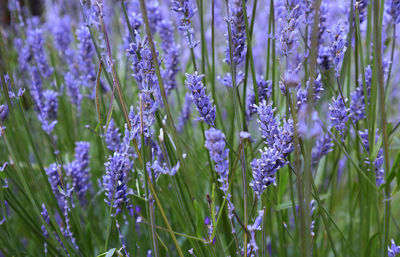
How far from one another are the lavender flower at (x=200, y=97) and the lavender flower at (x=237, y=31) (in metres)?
0.11

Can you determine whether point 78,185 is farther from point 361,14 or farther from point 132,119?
point 361,14

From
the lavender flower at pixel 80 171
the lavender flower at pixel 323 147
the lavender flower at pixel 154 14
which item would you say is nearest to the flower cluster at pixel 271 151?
the lavender flower at pixel 323 147

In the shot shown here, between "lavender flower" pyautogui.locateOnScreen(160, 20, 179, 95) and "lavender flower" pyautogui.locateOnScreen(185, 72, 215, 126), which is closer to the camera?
"lavender flower" pyautogui.locateOnScreen(185, 72, 215, 126)

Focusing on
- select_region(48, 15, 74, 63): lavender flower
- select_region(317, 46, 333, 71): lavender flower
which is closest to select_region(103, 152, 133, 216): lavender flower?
select_region(317, 46, 333, 71): lavender flower

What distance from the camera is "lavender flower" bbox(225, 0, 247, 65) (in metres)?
0.65

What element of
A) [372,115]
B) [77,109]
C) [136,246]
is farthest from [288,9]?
[77,109]

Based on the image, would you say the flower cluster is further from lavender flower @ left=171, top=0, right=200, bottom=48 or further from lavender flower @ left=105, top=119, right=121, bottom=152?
lavender flower @ left=105, top=119, right=121, bottom=152

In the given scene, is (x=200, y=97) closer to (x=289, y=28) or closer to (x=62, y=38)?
(x=289, y=28)

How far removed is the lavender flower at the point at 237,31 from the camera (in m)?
0.65

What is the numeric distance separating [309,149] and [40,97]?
2.90 feet

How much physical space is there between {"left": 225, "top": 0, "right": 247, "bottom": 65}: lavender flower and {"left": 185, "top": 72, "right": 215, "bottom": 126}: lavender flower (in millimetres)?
109

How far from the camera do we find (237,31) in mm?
666

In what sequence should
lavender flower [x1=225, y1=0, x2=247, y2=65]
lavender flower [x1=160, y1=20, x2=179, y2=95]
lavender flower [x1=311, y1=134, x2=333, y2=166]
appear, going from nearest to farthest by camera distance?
lavender flower [x1=225, y1=0, x2=247, y2=65] < lavender flower [x1=311, y1=134, x2=333, y2=166] < lavender flower [x1=160, y1=20, x2=179, y2=95]

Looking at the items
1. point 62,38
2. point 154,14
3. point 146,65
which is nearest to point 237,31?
point 146,65
